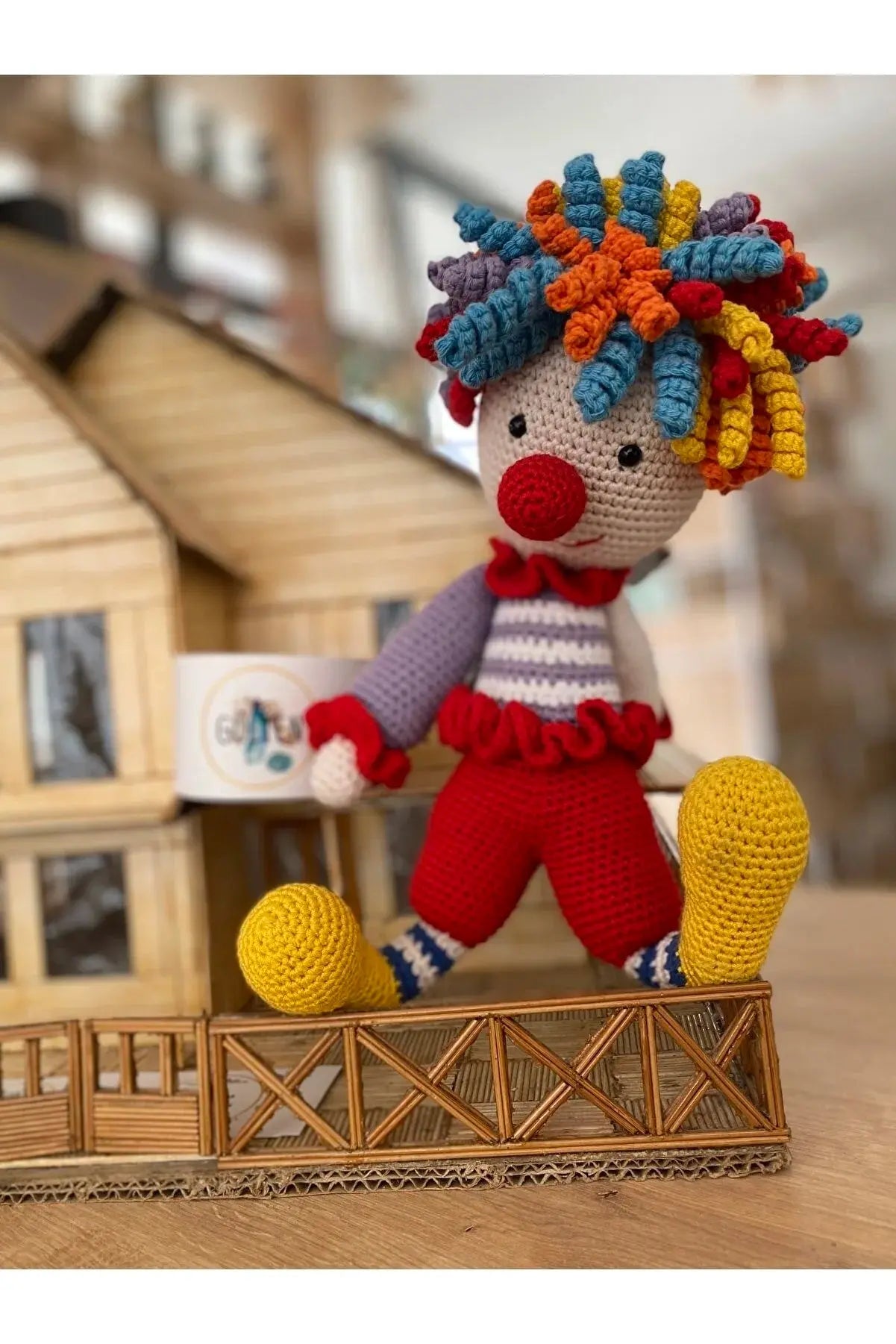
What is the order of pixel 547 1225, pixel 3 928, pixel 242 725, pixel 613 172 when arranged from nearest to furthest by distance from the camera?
pixel 547 1225 < pixel 242 725 < pixel 3 928 < pixel 613 172

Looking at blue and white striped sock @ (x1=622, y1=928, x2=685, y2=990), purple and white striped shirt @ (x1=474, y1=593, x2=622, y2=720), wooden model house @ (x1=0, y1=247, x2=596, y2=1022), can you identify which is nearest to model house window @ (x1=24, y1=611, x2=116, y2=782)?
wooden model house @ (x1=0, y1=247, x2=596, y2=1022)

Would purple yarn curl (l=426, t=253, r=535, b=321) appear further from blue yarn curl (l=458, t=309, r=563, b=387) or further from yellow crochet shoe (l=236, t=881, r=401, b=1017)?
yellow crochet shoe (l=236, t=881, r=401, b=1017)

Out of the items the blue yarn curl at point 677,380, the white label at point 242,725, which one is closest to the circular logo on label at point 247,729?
the white label at point 242,725

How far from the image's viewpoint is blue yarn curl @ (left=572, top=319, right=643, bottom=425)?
604 millimetres

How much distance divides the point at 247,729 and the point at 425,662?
0.15m

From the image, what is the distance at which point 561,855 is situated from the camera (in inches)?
A: 27.4

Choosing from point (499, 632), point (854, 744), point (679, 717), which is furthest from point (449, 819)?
point (854, 744)

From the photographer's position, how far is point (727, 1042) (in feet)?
1.94

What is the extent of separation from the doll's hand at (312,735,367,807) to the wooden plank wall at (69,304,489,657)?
25 centimetres

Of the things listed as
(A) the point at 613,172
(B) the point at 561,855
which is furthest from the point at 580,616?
(A) the point at 613,172

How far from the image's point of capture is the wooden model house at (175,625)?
86 centimetres

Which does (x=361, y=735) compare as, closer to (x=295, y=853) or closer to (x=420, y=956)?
(x=420, y=956)

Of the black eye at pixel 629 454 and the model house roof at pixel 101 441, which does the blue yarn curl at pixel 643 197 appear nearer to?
the black eye at pixel 629 454
